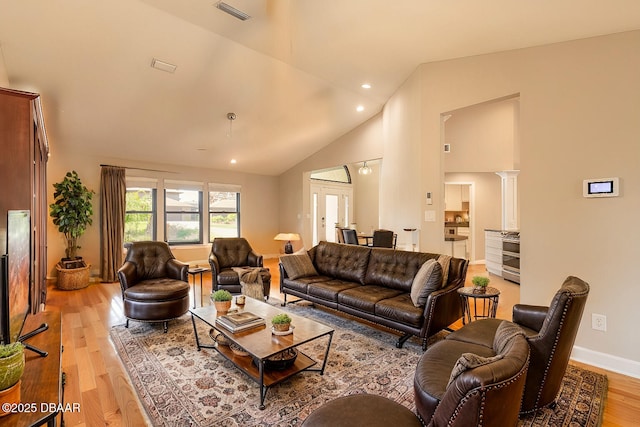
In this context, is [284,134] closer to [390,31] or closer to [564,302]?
[390,31]

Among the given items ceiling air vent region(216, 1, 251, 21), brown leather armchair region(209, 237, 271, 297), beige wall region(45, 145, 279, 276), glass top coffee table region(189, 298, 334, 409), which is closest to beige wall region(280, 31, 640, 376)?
glass top coffee table region(189, 298, 334, 409)

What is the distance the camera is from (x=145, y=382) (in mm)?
2381

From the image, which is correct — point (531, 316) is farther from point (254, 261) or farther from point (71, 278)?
point (71, 278)

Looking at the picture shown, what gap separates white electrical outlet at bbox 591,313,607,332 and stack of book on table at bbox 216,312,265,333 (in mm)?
2909

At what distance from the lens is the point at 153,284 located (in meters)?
3.67

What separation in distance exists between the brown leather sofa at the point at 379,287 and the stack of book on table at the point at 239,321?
1.20 m

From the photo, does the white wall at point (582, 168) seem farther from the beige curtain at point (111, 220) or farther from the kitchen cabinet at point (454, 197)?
the beige curtain at point (111, 220)

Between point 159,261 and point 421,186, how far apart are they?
368cm

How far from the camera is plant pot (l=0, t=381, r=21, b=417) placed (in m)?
1.22

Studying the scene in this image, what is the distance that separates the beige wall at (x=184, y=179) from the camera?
573cm

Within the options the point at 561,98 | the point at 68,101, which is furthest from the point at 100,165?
the point at 561,98

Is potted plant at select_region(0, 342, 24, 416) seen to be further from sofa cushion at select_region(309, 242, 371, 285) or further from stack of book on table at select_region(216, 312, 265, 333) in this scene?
sofa cushion at select_region(309, 242, 371, 285)

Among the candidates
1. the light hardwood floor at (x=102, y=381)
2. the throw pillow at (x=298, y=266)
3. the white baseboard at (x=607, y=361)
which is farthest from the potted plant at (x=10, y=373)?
the white baseboard at (x=607, y=361)

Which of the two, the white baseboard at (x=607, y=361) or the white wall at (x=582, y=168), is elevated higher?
the white wall at (x=582, y=168)
